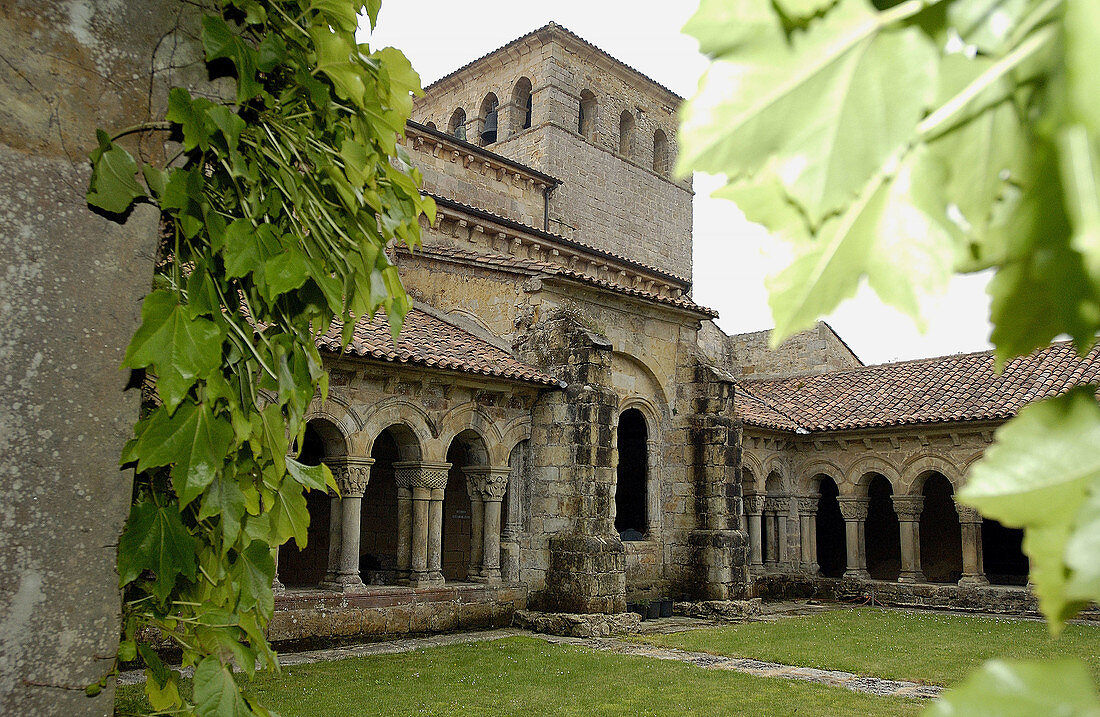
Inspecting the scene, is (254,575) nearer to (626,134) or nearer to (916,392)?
(916,392)

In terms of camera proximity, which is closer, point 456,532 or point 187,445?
point 187,445

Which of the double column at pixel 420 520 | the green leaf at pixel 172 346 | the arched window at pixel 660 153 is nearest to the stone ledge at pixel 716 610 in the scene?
the double column at pixel 420 520

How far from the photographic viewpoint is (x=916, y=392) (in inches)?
620

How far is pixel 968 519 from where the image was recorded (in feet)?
47.0

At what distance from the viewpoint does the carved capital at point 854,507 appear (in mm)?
15922

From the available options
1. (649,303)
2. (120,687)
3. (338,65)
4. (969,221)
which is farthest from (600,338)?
(969,221)

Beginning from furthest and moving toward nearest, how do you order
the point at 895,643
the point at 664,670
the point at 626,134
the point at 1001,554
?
Answer: the point at 626,134
the point at 1001,554
the point at 895,643
the point at 664,670

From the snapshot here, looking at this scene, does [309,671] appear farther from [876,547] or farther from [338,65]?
[876,547]

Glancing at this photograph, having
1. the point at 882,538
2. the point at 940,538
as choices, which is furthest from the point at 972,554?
the point at 882,538

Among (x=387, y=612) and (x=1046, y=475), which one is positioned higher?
(x=1046, y=475)

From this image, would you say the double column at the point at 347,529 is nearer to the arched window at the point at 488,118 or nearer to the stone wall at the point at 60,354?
the stone wall at the point at 60,354

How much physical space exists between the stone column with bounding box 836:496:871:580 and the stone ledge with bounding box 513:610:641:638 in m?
6.49

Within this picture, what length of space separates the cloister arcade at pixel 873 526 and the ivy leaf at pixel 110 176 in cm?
1456

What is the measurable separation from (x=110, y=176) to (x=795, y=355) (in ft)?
65.4
